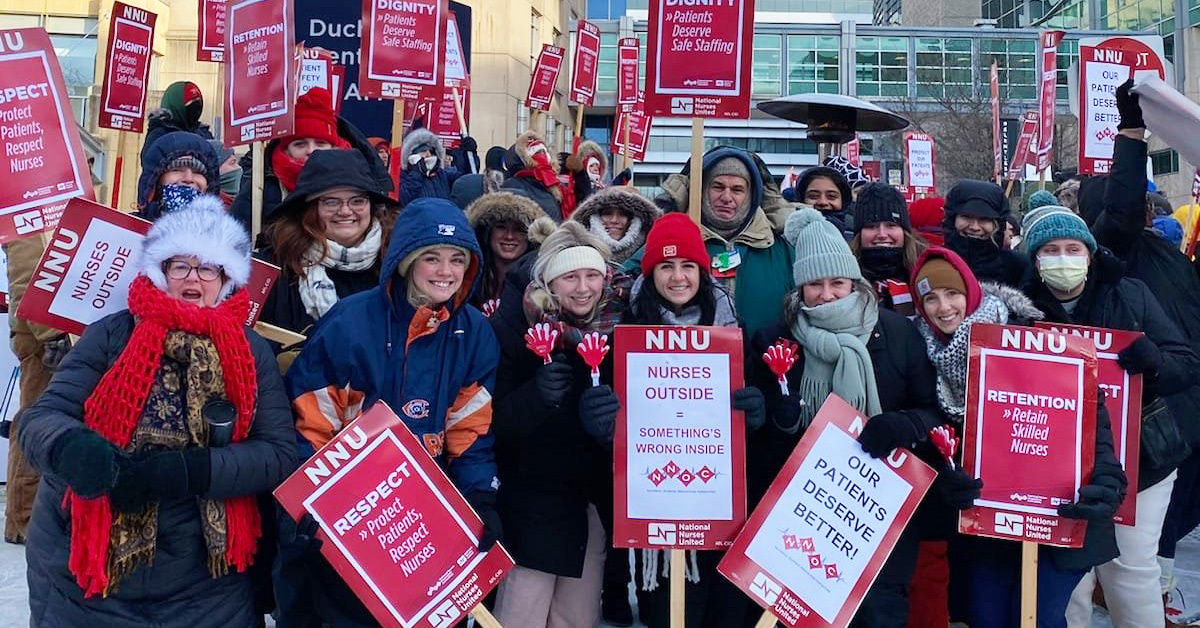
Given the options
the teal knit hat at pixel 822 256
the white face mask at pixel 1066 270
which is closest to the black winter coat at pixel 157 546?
the teal knit hat at pixel 822 256

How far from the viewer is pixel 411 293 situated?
10.7ft

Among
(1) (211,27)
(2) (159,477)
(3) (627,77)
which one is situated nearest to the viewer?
(2) (159,477)

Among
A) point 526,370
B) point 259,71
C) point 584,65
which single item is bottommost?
point 526,370

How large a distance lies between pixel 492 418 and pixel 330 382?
1.97ft

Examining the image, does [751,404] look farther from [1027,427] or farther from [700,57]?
[700,57]

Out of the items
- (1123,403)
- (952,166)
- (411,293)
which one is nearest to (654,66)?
(411,293)

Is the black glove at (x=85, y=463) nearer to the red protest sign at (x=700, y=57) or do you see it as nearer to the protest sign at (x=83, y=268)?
the protest sign at (x=83, y=268)

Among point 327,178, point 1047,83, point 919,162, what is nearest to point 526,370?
point 327,178

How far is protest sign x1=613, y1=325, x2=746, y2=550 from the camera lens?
3.36 m

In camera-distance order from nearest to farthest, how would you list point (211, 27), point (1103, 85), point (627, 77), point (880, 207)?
point (880, 207) < point (1103, 85) < point (211, 27) < point (627, 77)

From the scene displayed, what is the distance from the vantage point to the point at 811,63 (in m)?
44.1

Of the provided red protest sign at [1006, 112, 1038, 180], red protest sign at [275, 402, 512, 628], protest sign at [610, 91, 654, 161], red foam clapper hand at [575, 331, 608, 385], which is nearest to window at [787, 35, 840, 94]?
red protest sign at [1006, 112, 1038, 180]

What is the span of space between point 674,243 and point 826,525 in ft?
3.66

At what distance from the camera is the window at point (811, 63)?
1726 inches
